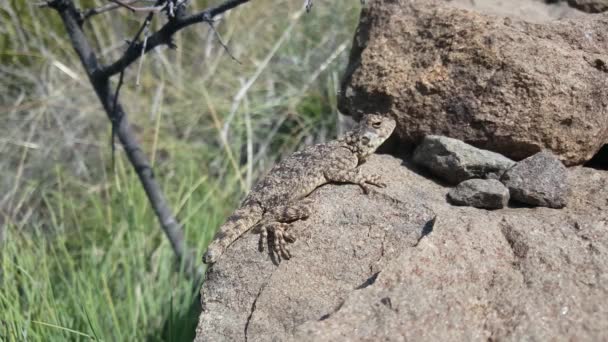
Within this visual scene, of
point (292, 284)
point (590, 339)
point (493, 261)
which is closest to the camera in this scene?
point (590, 339)

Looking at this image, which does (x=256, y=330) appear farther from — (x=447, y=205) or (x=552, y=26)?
(x=552, y=26)

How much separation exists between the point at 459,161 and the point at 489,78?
52cm

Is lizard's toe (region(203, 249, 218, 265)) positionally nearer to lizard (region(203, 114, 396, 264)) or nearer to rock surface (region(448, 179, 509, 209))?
lizard (region(203, 114, 396, 264))

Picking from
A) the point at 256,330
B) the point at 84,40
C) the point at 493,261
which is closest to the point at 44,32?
the point at 84,40

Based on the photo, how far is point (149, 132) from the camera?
7.15 m

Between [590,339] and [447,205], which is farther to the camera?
[447,205]

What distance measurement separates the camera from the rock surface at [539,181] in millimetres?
2971

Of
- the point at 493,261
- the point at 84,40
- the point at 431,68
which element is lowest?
the point at 493,261

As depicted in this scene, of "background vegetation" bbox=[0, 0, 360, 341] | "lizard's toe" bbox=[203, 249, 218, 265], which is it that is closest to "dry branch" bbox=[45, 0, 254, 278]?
"background vegetation" bbox=[0, 0, 360, 341]

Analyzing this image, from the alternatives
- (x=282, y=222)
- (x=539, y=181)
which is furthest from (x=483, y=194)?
(x=282, y=222)

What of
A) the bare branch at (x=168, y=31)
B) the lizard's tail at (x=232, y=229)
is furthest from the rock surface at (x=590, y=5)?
the lizard's tail at (x=232, y=229)

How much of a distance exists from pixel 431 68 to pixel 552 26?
740 mm

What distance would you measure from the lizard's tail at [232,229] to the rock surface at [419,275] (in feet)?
0.16

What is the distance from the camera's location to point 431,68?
353cm
